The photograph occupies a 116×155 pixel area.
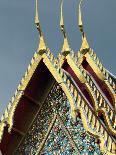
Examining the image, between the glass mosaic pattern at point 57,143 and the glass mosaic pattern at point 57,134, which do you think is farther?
the glass mosaic pattern at point 57,143

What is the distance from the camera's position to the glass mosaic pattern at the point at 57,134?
1102 cm

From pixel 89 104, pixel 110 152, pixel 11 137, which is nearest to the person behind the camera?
pixel 110 152

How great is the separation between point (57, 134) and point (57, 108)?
0.37 m

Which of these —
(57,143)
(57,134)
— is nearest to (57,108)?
(57,134)

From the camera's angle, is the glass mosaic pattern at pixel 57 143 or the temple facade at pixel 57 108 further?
the glass mosaic pattern at pixel 57 143

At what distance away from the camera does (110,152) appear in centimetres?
1038

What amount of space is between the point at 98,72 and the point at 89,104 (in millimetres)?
803

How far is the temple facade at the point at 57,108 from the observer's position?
36.0 ft

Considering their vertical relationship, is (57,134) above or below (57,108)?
below

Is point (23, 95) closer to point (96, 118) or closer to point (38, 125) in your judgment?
point (38, 125)

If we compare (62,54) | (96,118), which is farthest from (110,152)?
(62,54)

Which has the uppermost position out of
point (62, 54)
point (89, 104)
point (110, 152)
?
point (62, 54)

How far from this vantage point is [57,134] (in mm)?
11461

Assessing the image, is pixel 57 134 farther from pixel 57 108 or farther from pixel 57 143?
pixel 57 108
